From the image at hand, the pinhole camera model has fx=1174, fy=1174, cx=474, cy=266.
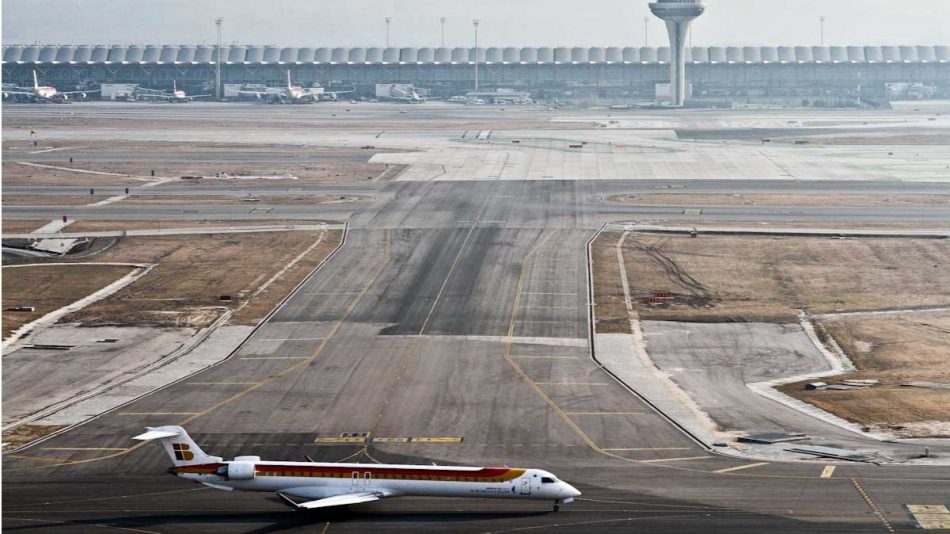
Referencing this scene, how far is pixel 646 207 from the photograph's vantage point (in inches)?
6280

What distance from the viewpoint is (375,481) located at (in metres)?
54.8

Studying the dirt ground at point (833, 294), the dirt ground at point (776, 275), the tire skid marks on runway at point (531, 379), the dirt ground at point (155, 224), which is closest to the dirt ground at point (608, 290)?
the dirt ground at point (833, 294)

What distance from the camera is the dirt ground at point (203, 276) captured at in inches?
4109

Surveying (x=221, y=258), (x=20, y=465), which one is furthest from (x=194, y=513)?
(x=221, y=258)

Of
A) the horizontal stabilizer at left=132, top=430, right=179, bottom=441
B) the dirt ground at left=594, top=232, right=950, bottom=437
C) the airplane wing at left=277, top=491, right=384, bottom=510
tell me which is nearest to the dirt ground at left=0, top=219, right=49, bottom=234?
the dirt ground at left=594, top=232, right=950, bottom=437

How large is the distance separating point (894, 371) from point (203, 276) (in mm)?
67101

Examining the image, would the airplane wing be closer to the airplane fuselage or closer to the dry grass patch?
the airplane fuselage

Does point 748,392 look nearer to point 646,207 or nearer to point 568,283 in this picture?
point 568,283

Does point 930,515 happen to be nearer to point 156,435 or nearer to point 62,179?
point 156,435

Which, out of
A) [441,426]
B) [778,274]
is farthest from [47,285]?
[778,274]

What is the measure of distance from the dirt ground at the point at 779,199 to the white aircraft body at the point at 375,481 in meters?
112

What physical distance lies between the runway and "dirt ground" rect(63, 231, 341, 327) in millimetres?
3631

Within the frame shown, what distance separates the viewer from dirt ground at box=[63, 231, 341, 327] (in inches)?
4109

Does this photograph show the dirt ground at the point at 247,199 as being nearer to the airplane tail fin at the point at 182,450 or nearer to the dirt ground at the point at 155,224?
the dirt ground at the point at 155,224
